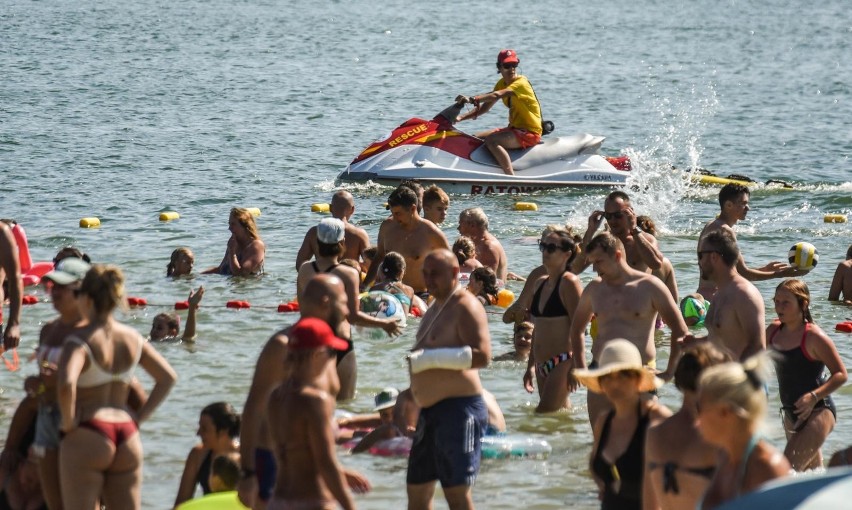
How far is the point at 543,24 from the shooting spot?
62469 millimetres

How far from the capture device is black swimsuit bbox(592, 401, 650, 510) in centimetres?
609

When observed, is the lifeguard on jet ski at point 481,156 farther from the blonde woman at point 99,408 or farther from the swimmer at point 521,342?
the blonde woman at point 99,408

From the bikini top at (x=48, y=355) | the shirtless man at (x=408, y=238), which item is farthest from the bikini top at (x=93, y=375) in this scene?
the shirtless man at (x=408, y=238)

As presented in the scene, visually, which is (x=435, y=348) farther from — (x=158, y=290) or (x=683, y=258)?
(x=683, y=258)

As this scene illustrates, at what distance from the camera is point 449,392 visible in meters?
7.07

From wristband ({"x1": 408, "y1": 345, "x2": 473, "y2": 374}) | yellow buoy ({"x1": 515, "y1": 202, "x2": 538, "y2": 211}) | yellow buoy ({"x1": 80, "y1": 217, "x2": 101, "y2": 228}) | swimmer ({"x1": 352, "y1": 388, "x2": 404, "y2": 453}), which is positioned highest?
wristband ({"x1": 408, "y1": 345, "x2": 473, "y2": 374})

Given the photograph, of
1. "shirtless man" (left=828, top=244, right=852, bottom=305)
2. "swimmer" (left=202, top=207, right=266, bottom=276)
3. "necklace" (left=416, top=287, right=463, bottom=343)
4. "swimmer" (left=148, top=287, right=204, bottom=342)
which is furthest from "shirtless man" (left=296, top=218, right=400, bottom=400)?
"shirtless man" (left=828, top=244, right=852, bottom=305)

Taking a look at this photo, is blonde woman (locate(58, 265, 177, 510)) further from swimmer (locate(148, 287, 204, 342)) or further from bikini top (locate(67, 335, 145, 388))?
swimmer (locate(148, 287, 204, 342))

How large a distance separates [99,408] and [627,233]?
4.99m

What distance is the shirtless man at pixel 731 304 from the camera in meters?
7.87

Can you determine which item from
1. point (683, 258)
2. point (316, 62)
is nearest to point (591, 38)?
point (316, 62)

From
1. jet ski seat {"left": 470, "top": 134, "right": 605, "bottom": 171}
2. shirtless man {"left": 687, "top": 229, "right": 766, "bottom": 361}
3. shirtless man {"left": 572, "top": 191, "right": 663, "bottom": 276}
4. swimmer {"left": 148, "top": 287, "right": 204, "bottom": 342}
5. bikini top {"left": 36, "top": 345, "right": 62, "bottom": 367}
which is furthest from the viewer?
jet ski seat {"left": 470, "top": 134, "right": 605, "bottom": 171}

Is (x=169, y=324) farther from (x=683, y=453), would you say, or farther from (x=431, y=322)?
(x=683, y=453)

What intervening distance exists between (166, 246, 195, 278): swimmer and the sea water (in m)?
0.13
